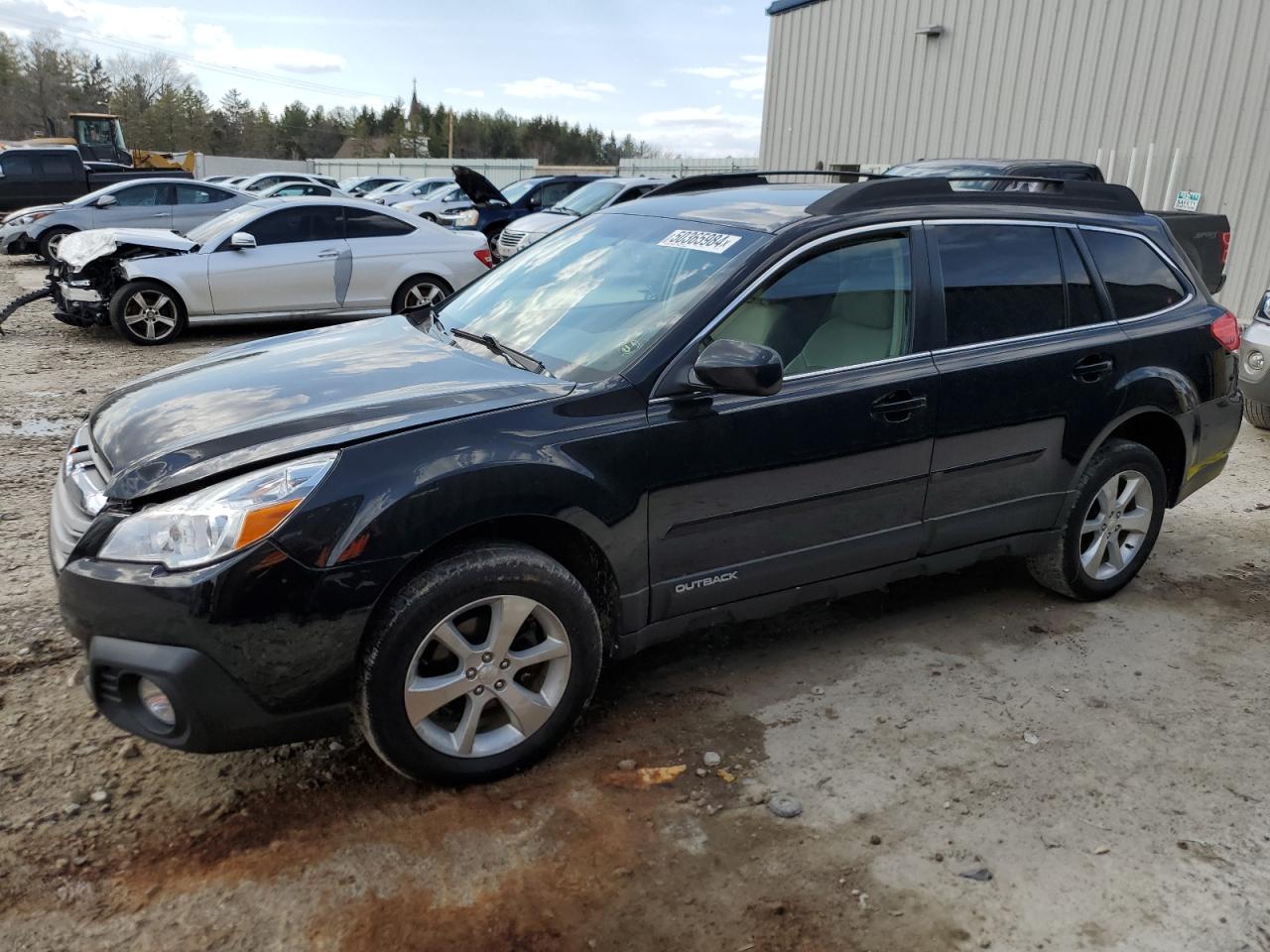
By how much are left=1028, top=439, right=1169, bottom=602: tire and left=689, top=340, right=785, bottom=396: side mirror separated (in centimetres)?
187

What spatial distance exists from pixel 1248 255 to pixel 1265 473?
7194mm

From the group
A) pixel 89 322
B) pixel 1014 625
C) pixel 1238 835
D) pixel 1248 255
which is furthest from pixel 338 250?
pixel 1248 255

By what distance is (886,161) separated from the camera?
1772 centimetres

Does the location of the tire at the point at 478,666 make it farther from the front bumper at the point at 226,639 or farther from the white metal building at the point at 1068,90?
the white metal building at the point at 1068,90

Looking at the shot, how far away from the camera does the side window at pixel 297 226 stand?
10.1 m

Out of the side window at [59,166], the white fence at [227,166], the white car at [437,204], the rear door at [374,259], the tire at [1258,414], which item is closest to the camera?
the tire at [1258,414]

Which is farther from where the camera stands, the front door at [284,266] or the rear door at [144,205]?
the rear door at [144,205]

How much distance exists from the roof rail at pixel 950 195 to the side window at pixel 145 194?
581 inches

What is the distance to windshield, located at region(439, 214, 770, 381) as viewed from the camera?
3240 mm

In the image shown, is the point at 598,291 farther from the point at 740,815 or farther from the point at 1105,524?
the point at 1105,524

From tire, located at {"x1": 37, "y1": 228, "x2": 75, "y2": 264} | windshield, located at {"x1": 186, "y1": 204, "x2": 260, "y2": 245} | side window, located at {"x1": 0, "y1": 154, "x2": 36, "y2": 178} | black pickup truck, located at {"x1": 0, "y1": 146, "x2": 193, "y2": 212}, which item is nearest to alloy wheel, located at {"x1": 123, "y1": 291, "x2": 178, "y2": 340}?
windshield, located at {"x1": 186, "y1": 204, "x2": 260, "y2": 245}

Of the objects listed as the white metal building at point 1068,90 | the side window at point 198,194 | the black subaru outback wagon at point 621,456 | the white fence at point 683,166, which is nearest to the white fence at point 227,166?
the white fence at point 683,166

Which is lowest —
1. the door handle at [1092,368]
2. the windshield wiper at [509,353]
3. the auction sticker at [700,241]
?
the door handle at [1092,368]

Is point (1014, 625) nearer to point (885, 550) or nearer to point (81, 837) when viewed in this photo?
point (885, 550)
